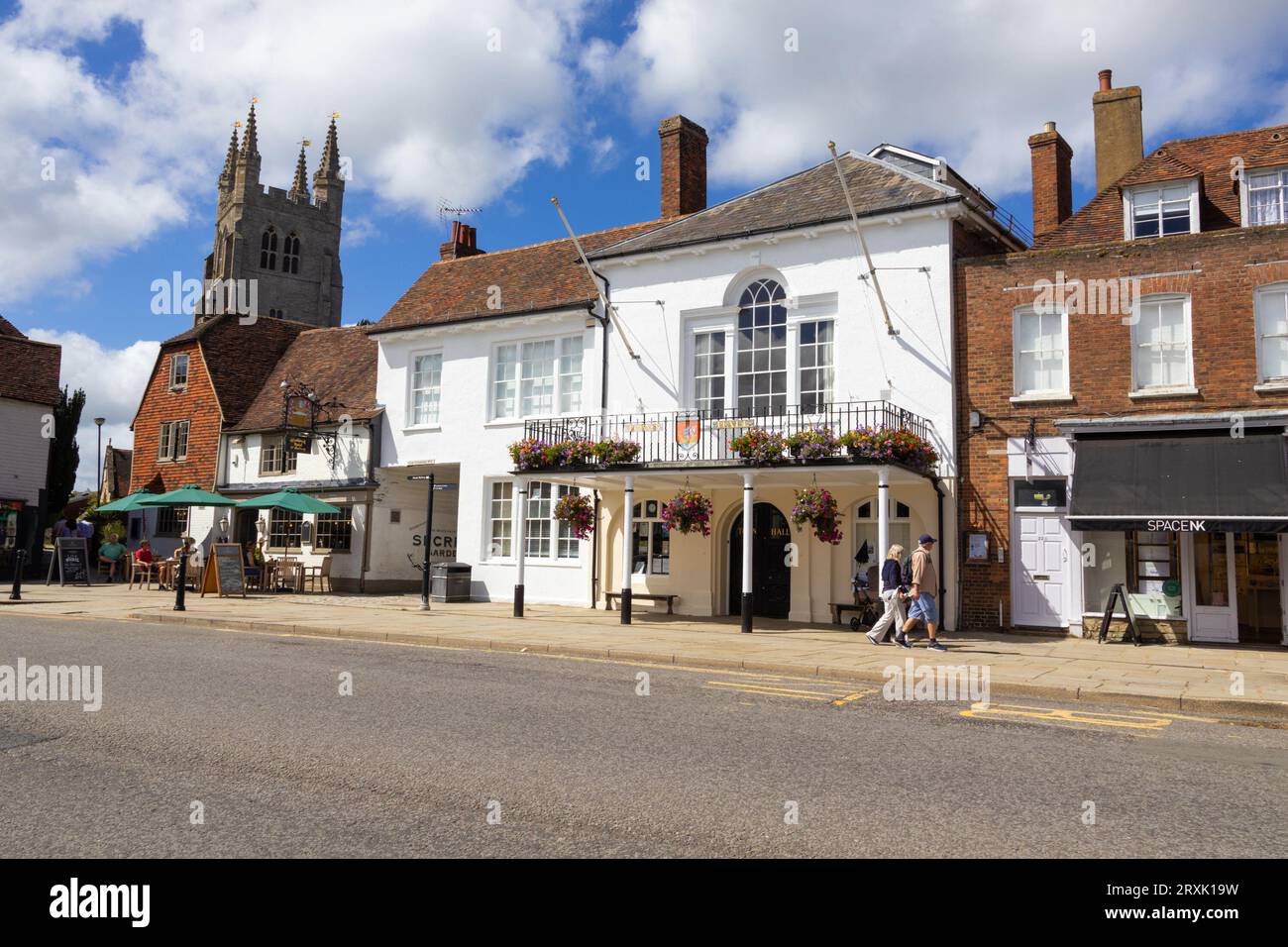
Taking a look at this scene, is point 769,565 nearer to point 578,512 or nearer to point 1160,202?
point 578,512

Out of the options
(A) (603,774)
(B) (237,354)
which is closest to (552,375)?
(B) (237,354)

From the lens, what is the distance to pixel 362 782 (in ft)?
19.2

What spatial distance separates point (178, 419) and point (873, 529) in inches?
951

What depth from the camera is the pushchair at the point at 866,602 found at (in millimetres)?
17891

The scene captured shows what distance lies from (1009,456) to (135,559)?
23032 millimetres

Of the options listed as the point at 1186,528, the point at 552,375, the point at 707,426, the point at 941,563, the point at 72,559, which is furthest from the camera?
the point at 72,559

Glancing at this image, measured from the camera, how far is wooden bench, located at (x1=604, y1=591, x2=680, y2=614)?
68.5ft

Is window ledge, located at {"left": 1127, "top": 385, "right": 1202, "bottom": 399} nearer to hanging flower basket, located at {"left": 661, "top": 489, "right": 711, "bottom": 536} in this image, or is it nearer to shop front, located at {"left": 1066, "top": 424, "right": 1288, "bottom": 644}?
shop front, located at {"left": 1066, "top": 424, "right": 1288, "bottom": 644}

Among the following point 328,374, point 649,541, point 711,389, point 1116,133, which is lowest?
point 649,541

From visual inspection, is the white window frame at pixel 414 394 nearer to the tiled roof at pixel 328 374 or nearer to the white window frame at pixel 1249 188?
the tiled roof at pixel 328 374

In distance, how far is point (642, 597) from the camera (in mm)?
21250

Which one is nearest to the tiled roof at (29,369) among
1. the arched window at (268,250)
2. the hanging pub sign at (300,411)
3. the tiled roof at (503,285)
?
the hanging pub sign at (300,411)

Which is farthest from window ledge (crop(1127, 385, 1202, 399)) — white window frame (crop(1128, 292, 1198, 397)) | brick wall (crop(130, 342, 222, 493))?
brick wall (crop(130, 342, 222, 493))

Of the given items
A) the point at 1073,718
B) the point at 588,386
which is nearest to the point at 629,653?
the point at 1073,718
